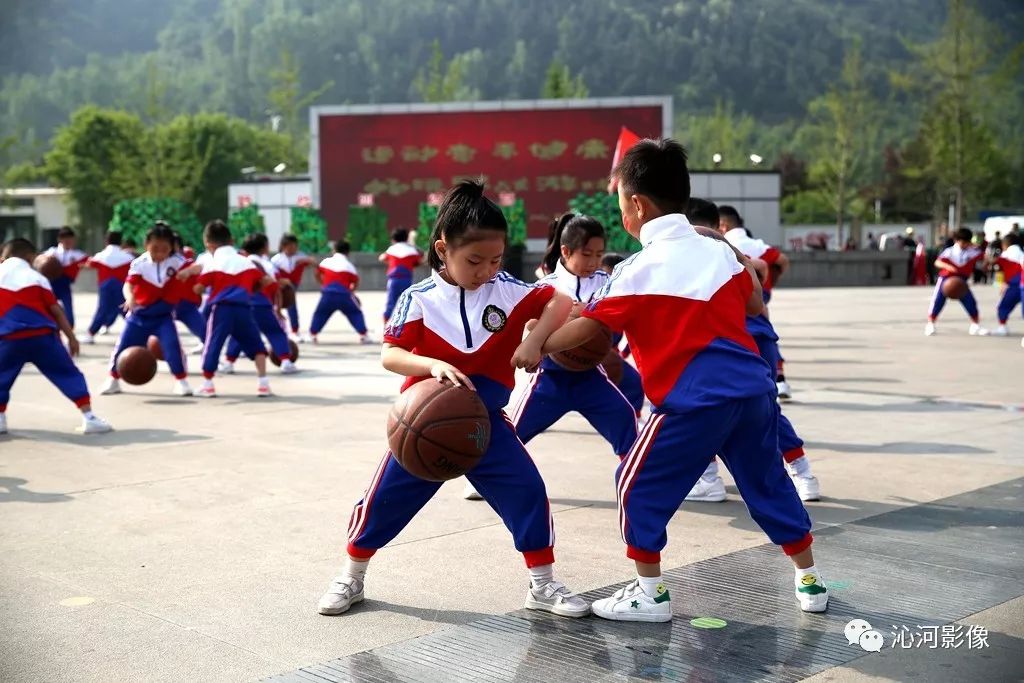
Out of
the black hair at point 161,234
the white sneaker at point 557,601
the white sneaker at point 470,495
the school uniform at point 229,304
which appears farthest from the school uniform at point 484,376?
the school uniform at point 229,304

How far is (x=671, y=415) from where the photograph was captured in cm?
443

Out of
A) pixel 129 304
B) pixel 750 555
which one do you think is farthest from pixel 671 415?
pixel 129 304

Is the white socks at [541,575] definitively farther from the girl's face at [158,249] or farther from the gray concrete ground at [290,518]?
the girl's face at [158,249]

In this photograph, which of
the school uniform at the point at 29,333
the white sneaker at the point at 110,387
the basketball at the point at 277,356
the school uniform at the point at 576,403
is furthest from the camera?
the basketball at the point at 277,356

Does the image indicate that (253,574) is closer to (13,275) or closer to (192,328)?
(13,275)

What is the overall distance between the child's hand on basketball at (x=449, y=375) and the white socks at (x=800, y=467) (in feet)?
9.67

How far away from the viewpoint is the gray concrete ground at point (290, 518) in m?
4.40

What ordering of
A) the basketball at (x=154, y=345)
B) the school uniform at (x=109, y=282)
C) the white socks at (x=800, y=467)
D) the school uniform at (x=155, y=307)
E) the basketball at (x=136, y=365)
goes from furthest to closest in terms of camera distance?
the school uniform at (x=109, y=282)
the basketball at (x=154, y=345)
the school uniform at (x=155, y=307)
the basketball at (x=136, y=365)
the white socks at (x=800, y=467)

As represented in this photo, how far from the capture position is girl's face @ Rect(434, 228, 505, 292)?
447cm

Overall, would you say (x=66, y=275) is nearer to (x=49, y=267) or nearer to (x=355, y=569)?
(x=49, y=267)

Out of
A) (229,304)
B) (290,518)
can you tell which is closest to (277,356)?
(229,304)

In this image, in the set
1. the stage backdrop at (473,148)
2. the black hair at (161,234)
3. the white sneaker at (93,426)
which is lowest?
the white sneaker at (93,426)

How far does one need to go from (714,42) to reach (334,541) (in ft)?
607

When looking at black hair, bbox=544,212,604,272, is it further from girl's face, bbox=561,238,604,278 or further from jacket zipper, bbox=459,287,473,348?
jacket zipper, bbox=459,287,473,348
